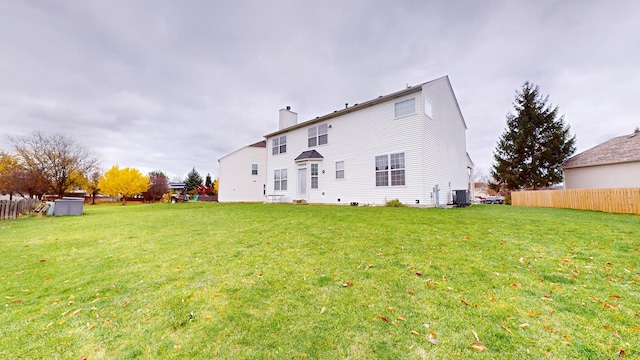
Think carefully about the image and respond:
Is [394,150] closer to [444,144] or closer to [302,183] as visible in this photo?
[444,144]

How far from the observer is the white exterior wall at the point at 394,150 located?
12.2 metres

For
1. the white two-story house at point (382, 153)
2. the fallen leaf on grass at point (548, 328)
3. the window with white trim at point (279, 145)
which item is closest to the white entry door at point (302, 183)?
the white two-story house at point (382, 153)

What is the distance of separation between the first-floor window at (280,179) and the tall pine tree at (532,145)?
2019 cm

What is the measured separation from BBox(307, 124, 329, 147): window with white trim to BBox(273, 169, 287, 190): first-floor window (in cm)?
337

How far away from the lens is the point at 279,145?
19.4 meters

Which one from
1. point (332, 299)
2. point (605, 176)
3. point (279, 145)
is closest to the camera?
point (332, 299)

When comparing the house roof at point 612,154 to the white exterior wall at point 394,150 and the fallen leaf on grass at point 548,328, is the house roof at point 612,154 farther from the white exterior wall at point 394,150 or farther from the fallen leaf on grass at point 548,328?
the fallen leaf on grass at point 548,328

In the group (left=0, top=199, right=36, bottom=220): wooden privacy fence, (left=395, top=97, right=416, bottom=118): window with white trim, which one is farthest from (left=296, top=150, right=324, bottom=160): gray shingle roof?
(left=0, top=199, right=36, bottom=220): wooden privacy fence

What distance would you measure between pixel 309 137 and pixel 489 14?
11664 millimetres

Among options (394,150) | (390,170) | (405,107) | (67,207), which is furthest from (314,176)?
(67,207)

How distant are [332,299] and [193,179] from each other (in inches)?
1923

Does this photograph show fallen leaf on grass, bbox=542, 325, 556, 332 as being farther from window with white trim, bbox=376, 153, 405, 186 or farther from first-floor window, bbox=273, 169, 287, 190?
first-floor window, bbox=273, 169, 287, 190

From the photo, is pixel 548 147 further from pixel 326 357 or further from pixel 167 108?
pixel 167 108

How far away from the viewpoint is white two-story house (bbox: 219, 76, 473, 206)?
12.2 metres
